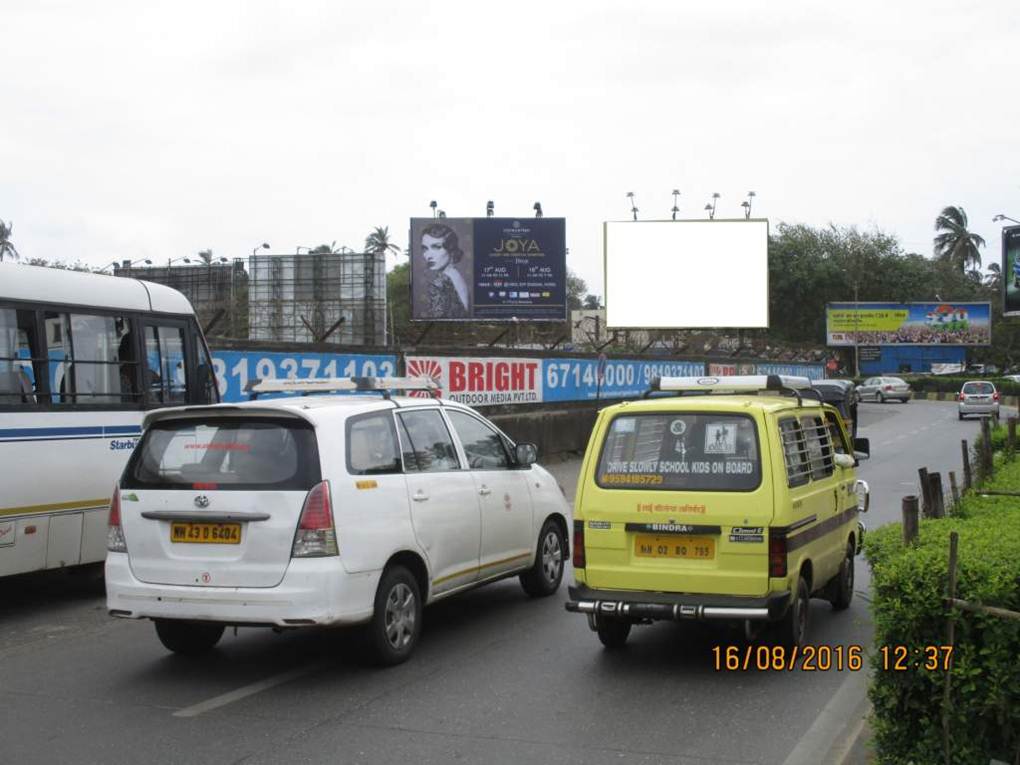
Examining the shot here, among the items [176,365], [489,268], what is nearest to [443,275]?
[489,268]

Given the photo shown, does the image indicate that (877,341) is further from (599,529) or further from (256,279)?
(599,529)

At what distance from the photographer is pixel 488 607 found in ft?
31.3

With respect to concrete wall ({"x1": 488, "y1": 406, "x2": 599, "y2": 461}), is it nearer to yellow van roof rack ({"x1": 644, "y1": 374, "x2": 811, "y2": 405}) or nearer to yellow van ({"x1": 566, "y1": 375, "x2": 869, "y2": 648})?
yellow van roof rack ({"x1": 644, "y1": 374, "x2": 811, "y2": 405})

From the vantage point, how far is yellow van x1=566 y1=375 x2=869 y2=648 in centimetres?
684

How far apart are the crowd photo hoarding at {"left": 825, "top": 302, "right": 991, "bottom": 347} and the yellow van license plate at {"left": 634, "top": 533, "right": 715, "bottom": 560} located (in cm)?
7029

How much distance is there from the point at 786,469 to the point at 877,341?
73.2 m

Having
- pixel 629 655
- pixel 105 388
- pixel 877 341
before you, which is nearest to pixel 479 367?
pixel 105 388

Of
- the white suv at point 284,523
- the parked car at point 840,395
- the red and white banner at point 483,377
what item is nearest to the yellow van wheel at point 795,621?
the white suv at point 284,523

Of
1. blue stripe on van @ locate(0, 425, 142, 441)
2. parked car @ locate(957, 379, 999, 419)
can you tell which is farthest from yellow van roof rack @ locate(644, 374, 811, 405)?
parked car @ locate(957, 379, 999, 419)

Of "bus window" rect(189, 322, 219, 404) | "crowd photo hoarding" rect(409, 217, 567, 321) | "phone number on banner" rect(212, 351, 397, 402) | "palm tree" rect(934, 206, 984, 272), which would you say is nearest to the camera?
"bus window" rect(189, 322, 219, 404)

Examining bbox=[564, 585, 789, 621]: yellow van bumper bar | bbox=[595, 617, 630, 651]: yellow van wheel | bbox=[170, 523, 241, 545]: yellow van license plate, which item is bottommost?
bbox=[595, 617, 630, 651]: yellow van wheel

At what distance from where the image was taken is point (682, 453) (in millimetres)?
7238

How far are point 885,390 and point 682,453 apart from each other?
53851mm
